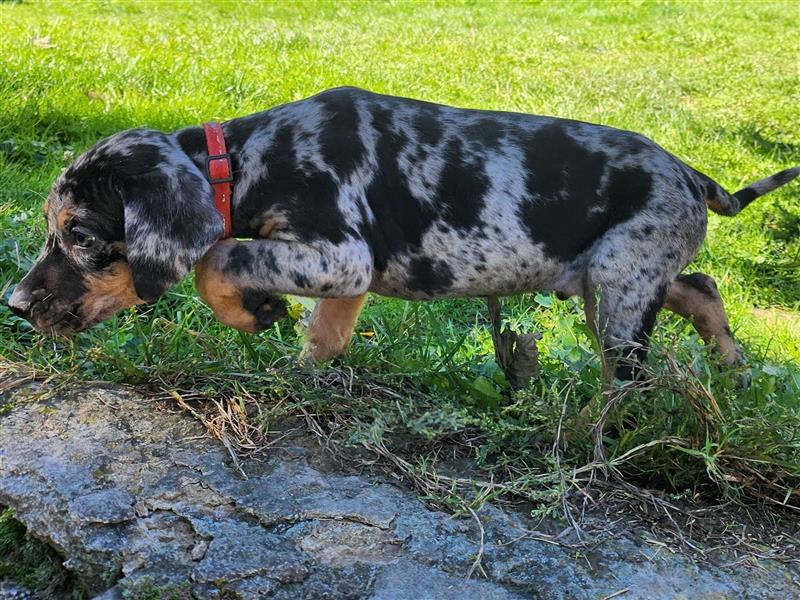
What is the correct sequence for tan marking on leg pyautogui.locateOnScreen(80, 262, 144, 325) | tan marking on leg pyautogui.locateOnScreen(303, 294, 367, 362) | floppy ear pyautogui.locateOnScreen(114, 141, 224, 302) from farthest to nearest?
tan marking on leg pyautogui.locateOnScreen(303, 294, 367, 362) → tan marking on leg pyautogui.locateOnScreen(80, 262, 144, 325) → floppy ear pyautogui.locateOnScreen(114, 141, 224, 302)

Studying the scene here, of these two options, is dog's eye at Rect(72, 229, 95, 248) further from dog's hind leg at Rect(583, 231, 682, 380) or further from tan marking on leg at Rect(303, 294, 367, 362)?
dog's hind leg at Rect(583, 231, 682, 380)

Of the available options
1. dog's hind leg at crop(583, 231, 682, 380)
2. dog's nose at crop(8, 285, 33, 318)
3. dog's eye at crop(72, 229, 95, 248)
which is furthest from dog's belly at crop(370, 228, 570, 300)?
dog's nose at crop(8, 285, 33, 318)

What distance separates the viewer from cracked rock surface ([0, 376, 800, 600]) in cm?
312

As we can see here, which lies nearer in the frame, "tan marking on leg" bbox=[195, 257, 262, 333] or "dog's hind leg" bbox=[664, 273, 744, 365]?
"tan marking on leg" bbox=[195, 257, 262, 333]

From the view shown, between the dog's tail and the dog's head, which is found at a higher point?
the dog's tail

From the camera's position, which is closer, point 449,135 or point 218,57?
point 449,135

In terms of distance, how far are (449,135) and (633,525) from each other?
1.73 meters

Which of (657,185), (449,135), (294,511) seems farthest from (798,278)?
(294,511)

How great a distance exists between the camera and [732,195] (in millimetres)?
4449

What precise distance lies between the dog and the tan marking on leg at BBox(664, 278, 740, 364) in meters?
0.43

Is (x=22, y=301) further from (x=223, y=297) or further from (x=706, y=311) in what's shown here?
(x=706, y=311)

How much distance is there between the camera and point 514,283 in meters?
Result: 4.12

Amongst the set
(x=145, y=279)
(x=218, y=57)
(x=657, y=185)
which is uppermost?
(x=657, y=185)

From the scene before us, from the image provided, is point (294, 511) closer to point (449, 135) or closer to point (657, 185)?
point (449, 135)
